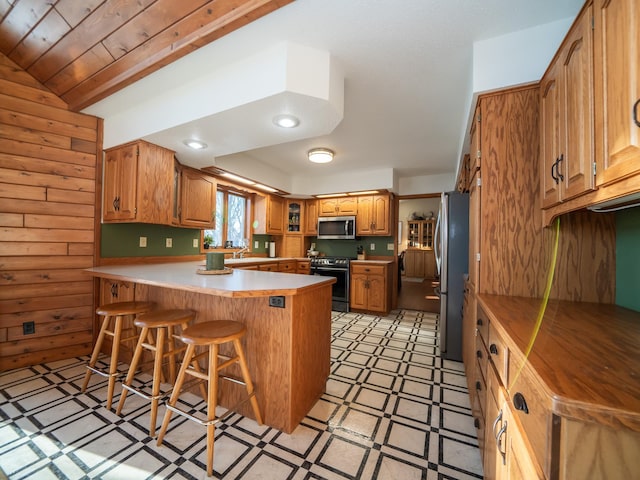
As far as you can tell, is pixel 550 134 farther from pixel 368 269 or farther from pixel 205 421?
pixel 368 269

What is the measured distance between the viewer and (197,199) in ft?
10.3

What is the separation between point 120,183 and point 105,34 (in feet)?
4.13

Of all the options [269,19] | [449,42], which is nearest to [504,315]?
[449,42]

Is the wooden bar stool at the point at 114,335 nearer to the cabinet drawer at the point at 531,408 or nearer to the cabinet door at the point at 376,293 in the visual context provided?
the cabinet drawer at the point at 531,408

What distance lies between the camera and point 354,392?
2.01 meters

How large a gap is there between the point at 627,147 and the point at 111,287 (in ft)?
11.1

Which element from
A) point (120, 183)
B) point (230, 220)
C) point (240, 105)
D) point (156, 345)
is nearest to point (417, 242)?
point (230, 220)

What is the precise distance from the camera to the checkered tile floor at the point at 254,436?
1.30m

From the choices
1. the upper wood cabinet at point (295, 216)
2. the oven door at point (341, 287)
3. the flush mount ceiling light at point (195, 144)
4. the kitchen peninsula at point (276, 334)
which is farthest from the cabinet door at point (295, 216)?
the kitchen peninsula at point (276, 334)

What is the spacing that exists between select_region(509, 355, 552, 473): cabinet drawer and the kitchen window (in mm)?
3698

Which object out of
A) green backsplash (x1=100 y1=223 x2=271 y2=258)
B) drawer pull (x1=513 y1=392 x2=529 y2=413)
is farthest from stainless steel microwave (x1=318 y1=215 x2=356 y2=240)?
drawer pull (x1=513 y1=392 x2=529 y2=413)

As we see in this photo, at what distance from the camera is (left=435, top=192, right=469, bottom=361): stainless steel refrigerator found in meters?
2.56

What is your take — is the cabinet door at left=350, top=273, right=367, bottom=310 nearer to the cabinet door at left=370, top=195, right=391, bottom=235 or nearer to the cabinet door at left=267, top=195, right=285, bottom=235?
the cabinet door at left=370, top=195, right=391, bottom=235

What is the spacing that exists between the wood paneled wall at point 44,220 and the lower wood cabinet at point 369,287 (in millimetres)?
3436
